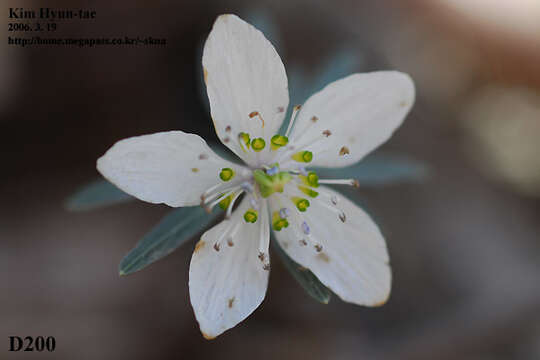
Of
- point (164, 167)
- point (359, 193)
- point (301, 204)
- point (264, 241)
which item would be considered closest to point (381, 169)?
point (359, 193)

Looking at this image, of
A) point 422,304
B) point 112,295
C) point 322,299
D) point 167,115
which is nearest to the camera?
point 322,299

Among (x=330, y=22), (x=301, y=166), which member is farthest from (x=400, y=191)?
(x=301, y=166)

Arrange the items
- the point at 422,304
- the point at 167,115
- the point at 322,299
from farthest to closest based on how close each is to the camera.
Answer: the point at 422,304 < the point at 167,115 < the point at 322,299

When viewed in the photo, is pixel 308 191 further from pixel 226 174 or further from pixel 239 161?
pixel 239 161

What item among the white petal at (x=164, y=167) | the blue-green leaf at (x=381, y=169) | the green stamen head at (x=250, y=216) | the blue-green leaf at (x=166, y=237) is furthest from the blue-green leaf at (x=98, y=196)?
the blue-green leaf at (x=381, y=169)

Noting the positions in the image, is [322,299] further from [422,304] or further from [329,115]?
[422,304]

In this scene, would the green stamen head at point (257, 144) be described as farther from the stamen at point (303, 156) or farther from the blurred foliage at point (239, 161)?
the blurred foliage at point (239, 161)

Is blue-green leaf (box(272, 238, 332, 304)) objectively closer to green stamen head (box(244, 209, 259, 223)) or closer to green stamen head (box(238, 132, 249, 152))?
green stamen head (box(244, 209, 259, 223))
